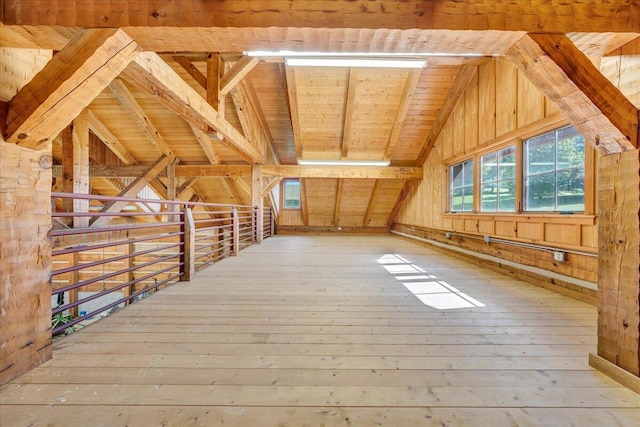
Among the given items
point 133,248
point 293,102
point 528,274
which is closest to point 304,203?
point 293,102

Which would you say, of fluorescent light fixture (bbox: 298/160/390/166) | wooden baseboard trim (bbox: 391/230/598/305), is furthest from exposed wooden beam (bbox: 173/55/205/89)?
wooden baseboard trim (bbox: 391/230/598/305)

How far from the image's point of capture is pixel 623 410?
1.27 metres

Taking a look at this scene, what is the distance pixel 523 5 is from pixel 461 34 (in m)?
0.33

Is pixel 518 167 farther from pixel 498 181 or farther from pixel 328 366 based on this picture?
pixel 328 366

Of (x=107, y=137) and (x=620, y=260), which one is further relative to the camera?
(x=107, y=137)

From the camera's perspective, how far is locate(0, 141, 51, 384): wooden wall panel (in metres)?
1.37

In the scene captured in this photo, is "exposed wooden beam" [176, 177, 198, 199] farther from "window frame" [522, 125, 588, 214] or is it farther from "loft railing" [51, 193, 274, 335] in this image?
"window frame" [522, 125, 588, 214]

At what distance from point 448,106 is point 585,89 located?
4.74 meters

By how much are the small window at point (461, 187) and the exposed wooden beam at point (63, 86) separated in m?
5.36

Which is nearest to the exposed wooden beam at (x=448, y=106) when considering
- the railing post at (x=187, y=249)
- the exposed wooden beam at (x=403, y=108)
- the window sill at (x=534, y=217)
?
the exposed wooden beam at (x=403, y=108)

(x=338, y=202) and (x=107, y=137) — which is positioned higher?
(x=107, y=137)

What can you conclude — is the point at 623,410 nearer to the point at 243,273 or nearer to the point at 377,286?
the point at 377,286

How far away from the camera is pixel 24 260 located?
145 centimetres

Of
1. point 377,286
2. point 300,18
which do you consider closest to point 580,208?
point 377,286
